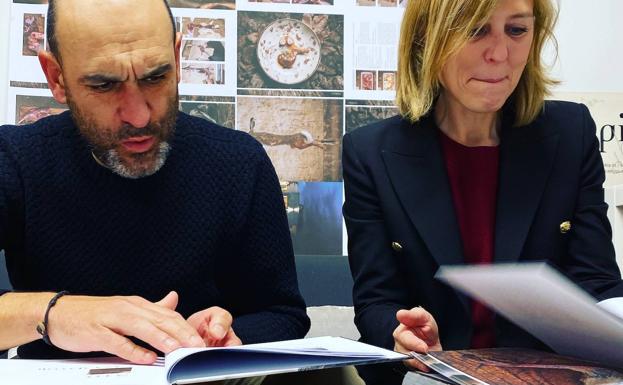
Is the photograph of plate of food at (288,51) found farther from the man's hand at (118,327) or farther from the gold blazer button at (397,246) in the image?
the man's hand at (118,327)

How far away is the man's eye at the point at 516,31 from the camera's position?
101 cm

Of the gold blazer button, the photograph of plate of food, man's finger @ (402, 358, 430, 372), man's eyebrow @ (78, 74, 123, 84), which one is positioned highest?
the photograph of plate of food

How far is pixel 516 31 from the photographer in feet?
3.32

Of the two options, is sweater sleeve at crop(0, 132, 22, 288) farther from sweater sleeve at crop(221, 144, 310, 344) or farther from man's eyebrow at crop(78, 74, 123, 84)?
sweater sleeve at crop(221, 144, 310, 344)

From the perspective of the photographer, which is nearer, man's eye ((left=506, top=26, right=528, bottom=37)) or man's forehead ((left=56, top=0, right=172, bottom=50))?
man's forehead ((left=56, top=0, right=172, bottom=50))

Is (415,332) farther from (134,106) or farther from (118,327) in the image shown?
(134,106)

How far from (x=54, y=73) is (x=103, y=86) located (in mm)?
108

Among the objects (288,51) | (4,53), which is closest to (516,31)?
(288,51)

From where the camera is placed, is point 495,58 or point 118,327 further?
point 495,58

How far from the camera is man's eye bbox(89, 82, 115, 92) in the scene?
904 millimetres

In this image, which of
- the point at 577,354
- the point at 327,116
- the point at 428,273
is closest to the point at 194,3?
the point at 327,116

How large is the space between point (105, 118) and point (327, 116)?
93 cm

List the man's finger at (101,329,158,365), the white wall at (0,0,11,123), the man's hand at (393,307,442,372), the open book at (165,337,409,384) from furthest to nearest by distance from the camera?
1. the white wall at (0,0,11,123)
2. the man's hand at (393,307,442,372)
3. the man's finger at (101,329,158,365)
4. the open book at (165,337,409,384)

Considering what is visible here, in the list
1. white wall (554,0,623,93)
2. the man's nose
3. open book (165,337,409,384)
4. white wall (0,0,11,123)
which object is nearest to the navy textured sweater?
the man's nose
